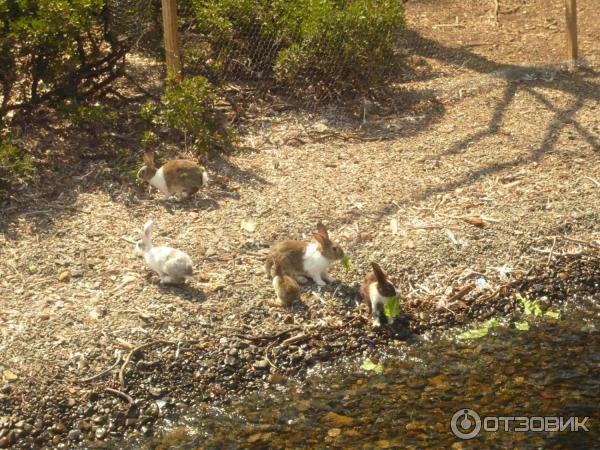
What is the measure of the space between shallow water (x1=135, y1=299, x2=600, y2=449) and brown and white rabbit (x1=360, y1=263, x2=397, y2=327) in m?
0.31

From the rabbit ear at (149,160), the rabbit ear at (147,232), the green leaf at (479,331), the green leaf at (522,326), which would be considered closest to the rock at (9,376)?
the rabbit ear at (147,232)

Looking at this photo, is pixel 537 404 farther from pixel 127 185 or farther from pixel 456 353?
pixel 127 185

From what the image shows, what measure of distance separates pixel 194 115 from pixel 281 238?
184 cm

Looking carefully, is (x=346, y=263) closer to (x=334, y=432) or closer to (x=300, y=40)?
(x=334, y=432)

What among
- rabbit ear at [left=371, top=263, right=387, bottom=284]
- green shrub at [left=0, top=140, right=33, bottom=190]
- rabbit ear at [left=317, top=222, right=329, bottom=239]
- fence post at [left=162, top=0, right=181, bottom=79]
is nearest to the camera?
rabbit ear at [left=371, top=263, right=387, bottom=284]

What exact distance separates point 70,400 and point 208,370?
925 mm

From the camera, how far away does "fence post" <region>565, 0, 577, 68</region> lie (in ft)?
36.8

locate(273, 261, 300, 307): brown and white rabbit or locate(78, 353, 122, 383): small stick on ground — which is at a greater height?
locate(273, 261, 300, 307): brown and white rabbit

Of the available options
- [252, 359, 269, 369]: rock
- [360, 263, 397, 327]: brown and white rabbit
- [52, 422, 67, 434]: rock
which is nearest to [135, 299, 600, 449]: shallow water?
[252, 359, 269, 369]: rock

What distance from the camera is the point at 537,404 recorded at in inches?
247

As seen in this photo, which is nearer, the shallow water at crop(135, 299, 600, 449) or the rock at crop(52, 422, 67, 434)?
the shallow water at crop(135, 299, 600, 449)

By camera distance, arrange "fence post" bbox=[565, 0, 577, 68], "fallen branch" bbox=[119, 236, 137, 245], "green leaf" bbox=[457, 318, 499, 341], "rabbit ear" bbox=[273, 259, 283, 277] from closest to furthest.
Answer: "green leaf" bbox=[457, 318, 499, 341] → "rabbit ear" bbox=[273, 259, 283, 277] → "fallen branch" bbox=[119, 236, 137, 245] → "fence post" bbox=[565, 0, 577, 68]

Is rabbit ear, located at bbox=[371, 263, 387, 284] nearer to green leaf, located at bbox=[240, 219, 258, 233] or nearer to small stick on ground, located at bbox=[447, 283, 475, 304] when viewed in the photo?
small stick on ground, located at bbox=[447, 283, 475, 304]

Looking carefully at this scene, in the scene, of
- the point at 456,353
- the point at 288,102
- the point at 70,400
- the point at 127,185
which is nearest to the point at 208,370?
the point at 70,400
